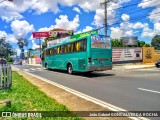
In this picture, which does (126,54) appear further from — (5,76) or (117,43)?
(117,43)

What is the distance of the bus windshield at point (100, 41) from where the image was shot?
1844 centimetres

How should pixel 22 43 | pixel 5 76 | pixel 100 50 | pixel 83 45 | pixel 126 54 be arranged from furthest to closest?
pixel 22 43 → pixel 126 54 → pixel 83 45 → pixel 100 50 → pixel 5 76

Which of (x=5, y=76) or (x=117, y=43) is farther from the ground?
(x=117, y=43)

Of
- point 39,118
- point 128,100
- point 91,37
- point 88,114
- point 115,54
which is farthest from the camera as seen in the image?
point 115,54

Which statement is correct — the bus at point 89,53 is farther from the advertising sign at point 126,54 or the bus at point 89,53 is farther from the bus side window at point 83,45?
the advertising sign at point 126,54

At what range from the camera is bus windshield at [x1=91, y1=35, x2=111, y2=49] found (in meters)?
18.4

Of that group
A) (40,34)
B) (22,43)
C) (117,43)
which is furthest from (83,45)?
(22,43)

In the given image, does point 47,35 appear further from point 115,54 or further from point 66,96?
point 66,96

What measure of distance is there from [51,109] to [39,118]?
3.37ft

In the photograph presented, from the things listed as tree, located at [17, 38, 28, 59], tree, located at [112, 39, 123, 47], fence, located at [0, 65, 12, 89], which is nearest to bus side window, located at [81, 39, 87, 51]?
fence, located at [0, 65, 12, 89]

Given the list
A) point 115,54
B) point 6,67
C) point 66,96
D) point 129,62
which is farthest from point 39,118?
point 129,62

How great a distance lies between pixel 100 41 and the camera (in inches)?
745

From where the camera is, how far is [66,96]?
389 inches

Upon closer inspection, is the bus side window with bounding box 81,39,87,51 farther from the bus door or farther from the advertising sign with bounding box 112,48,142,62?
the advertising sign with bounding box 112,48,142,62
